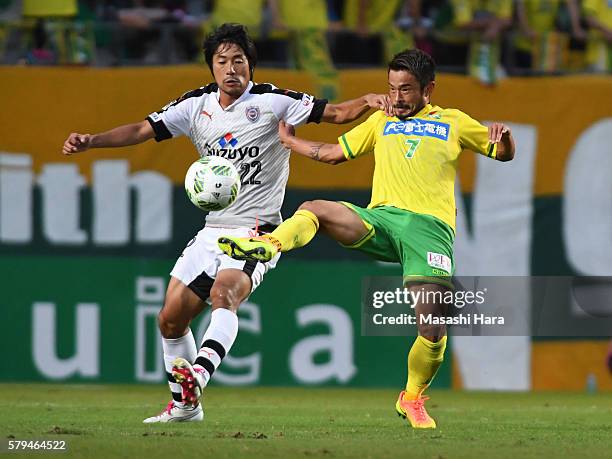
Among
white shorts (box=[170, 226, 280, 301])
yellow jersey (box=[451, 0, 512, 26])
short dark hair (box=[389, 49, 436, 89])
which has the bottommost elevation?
white shorts (box=[170, 226, 280, 301])

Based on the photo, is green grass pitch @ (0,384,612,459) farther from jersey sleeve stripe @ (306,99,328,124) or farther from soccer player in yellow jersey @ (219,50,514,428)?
jersey sleeve stripe @ (306,99,328,124)

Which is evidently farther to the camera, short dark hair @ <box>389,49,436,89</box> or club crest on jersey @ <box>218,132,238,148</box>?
club crest on jersey @ <box>218,132,238,148</box>

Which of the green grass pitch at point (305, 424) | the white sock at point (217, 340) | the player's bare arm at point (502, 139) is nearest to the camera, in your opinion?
the green grass pitch at point (305, 424)

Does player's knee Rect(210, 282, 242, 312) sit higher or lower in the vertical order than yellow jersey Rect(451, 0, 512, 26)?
lower

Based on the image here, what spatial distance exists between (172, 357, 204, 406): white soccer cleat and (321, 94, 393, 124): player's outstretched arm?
1941mm

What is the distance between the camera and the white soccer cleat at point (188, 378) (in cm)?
742

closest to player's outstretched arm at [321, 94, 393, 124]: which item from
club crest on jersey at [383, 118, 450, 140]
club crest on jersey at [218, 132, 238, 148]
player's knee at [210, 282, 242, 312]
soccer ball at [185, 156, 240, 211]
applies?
club crest on jersey at [383, 118, 450, 140]

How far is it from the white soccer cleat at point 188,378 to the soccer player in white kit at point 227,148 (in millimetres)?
543

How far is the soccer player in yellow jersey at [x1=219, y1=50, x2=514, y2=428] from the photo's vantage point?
7.92m

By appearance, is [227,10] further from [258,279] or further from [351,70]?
[258,279]

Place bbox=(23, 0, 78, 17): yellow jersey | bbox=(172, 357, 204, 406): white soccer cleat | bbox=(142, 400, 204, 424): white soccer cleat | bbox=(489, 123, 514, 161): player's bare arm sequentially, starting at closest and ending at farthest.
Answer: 1. bbox=(172, 357, 204, 406): white soccer cleat
2. bbox=(489, 123, 514, 161): player's bare arm
3. bbox=(142, 400, 204, 424): white soccer cleat
4. bbox=(23, 0, 78, 17): yellow jersey

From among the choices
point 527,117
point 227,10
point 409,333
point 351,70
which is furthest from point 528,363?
point 227,10

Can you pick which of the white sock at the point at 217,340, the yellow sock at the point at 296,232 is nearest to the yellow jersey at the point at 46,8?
the white sock at the point at 217,340

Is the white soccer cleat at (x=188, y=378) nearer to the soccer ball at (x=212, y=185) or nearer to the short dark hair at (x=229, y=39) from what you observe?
the soccer ball at (x=212, y=185)
